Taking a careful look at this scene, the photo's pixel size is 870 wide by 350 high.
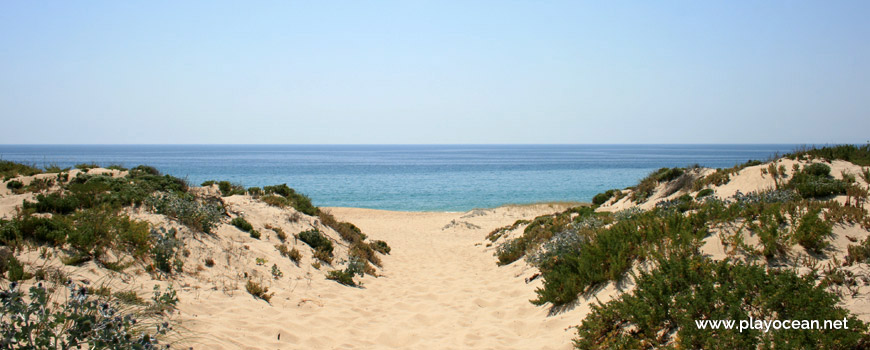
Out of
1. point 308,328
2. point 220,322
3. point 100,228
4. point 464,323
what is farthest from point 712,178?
point 100,228

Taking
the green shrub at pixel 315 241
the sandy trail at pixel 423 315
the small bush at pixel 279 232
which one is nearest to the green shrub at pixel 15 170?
the small bush at pixel 279 232

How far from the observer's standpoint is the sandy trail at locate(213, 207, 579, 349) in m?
7.05

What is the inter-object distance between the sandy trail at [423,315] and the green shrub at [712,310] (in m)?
0.96

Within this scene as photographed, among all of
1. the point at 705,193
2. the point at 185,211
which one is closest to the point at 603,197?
the point at 705,193

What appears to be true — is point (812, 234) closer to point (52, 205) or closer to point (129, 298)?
point (129, 298)

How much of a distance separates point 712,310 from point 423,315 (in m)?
5.08

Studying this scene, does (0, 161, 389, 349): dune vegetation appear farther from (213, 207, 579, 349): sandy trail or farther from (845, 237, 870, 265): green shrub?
(845, 237, 870, 265): green shrub

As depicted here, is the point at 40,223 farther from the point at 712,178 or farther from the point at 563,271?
the point at 712,178

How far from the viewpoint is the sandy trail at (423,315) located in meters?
7.05

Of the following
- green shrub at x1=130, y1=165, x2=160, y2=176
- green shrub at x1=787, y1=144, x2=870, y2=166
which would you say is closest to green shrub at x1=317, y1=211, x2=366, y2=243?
green shrub at x1=130, y1=165, x2=160, y2=176

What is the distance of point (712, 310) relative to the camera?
5.65 meters

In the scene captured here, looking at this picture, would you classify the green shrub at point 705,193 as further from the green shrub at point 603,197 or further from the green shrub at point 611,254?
the green shrub at point 611,254

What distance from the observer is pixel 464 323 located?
8.31 meters

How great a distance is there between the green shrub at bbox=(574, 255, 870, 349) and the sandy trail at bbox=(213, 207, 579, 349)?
962 millimetres
